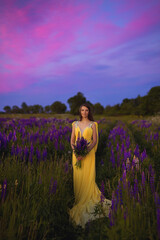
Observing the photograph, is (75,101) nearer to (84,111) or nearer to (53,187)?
(84,111)

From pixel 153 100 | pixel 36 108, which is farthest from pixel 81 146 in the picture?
pixel 36 108

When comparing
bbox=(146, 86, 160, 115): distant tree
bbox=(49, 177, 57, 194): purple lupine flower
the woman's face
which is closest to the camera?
bbox=(49, 177, 57, 194): purple lupine flower

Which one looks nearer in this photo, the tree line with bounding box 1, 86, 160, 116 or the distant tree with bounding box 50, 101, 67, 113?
the tree line with bounding box 1, 86, 160, 116

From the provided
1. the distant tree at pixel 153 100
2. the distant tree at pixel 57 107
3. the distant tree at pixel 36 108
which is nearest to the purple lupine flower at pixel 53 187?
the distant tree at pixel 153 100

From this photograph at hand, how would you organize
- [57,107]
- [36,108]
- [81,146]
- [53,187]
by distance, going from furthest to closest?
[36,108], [57,107], [81,146], [53,187]

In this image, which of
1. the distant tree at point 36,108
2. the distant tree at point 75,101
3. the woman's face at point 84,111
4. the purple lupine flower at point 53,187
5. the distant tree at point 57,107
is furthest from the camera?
the distant tree at point 36,108

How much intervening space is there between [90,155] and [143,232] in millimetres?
2028

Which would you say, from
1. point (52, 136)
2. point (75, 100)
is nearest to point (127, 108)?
point (75, 100)

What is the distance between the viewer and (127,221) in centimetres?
158

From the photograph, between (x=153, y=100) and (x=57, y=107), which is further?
(x=57, y=107)

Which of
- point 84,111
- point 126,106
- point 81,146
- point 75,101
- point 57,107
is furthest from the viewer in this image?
point 57,107

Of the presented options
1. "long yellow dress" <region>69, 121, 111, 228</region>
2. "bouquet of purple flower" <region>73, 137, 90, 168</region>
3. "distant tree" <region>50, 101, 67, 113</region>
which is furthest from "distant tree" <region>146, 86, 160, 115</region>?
"bouquet of purple flower" <region>73, 137, 90, 168</region>

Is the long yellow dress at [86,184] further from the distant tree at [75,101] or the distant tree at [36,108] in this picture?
the distant tree at [36,108]

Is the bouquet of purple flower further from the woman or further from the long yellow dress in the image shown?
the long yellow dress
